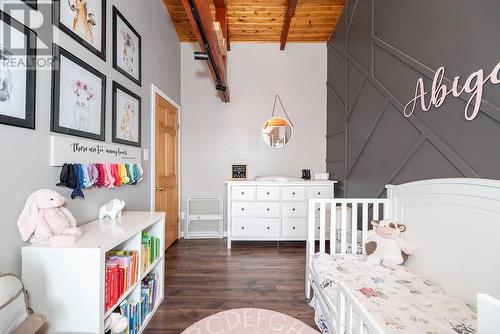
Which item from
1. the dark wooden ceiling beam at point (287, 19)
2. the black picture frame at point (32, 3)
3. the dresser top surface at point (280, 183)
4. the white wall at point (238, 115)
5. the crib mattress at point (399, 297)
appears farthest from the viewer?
the white wall at point (238, 115)

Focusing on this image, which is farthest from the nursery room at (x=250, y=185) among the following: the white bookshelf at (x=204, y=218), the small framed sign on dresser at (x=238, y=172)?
the small framed sign on dresser at (x=238, y=172)

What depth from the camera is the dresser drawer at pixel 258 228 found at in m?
3.26

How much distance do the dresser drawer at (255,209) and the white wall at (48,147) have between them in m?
1.21

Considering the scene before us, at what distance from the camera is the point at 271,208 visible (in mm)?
3262

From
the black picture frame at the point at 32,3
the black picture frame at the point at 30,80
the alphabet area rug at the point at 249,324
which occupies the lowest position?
the alphabet area rug at the point at 249,324

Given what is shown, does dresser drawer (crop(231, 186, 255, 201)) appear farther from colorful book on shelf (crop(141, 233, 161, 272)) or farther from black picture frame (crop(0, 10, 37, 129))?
black picture frame (crop(0, 10, 37, 129))

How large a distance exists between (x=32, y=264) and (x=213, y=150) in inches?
111

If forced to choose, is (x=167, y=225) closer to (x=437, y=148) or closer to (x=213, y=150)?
(x=213, y=150)

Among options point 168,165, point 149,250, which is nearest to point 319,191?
point 168,165

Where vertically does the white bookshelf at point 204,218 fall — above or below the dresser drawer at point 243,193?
below

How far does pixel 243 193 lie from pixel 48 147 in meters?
2.26

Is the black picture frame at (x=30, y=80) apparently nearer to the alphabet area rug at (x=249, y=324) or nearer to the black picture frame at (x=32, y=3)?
the black picture frame at (x=32, y=3)

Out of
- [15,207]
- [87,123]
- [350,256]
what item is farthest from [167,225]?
[350,256]

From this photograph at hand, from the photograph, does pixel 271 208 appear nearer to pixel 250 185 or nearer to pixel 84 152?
pixel 250 185
